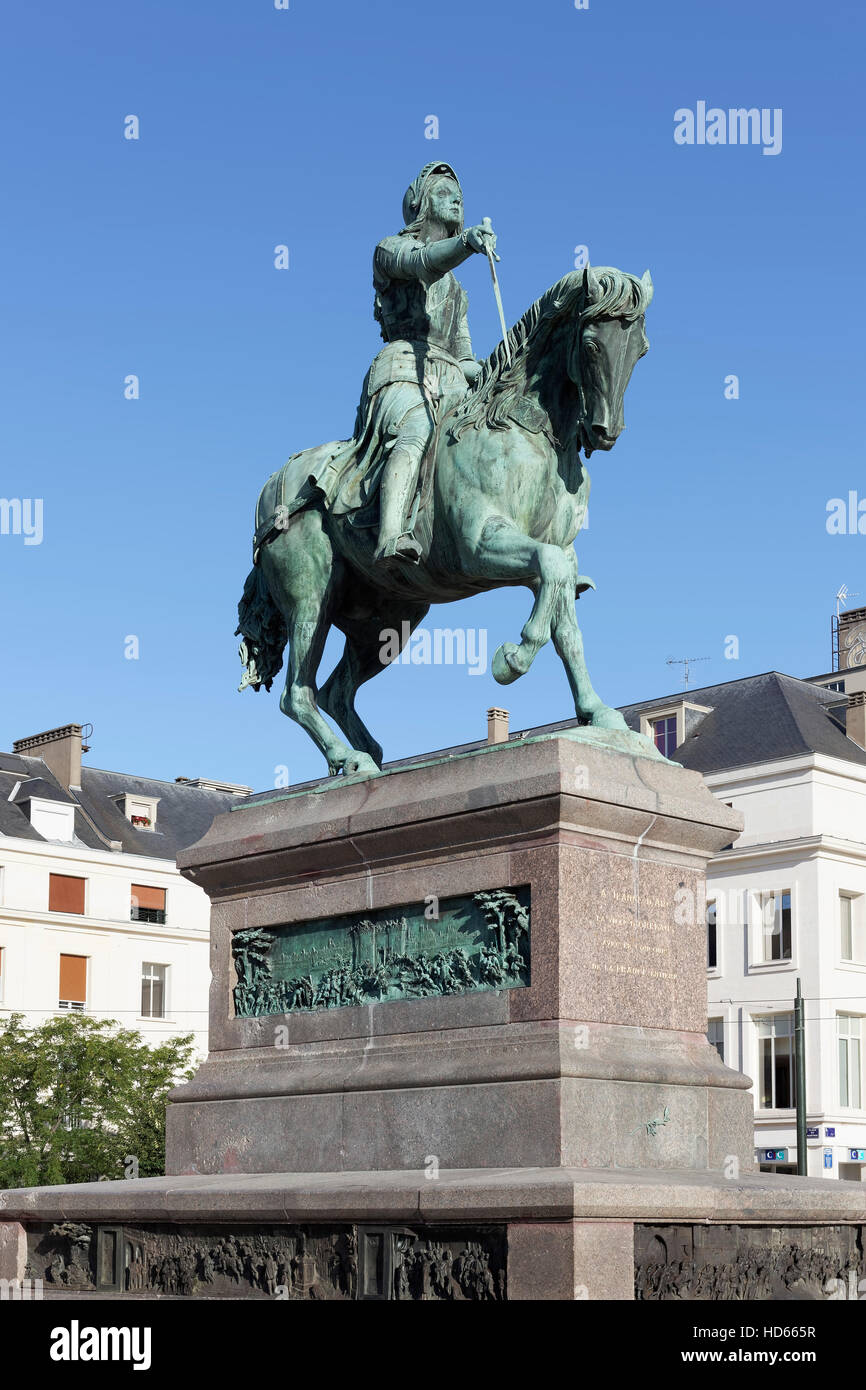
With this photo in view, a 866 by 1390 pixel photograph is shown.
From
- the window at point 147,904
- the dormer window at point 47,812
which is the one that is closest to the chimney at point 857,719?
the window at point 147,904

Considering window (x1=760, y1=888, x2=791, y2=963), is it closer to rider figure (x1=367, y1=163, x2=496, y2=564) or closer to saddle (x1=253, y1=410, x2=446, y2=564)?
saddle (x1=253, y1=410, x2=446, y2=564)

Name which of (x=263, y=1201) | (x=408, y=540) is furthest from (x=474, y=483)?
(x=263, y=1201)

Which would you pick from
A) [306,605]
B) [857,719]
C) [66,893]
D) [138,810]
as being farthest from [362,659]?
[138,810]

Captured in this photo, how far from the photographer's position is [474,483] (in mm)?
11758

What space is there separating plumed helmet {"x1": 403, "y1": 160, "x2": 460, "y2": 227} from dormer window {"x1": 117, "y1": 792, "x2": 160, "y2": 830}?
44.0 metres

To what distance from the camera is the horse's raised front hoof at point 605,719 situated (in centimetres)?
1125

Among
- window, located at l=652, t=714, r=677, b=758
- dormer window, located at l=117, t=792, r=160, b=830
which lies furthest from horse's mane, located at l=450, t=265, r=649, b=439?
dormer window, located at l=117, t=792, r=160, b=830

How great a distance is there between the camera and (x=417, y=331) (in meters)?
13.0

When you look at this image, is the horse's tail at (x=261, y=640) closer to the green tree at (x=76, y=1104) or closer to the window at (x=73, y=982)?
the green tree at (x=76, y=1104)

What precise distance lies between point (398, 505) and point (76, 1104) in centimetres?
2837

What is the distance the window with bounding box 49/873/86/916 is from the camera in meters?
49.8

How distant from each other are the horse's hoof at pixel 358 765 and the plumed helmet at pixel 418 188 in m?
3.83

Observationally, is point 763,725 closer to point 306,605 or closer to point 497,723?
point 497,723
